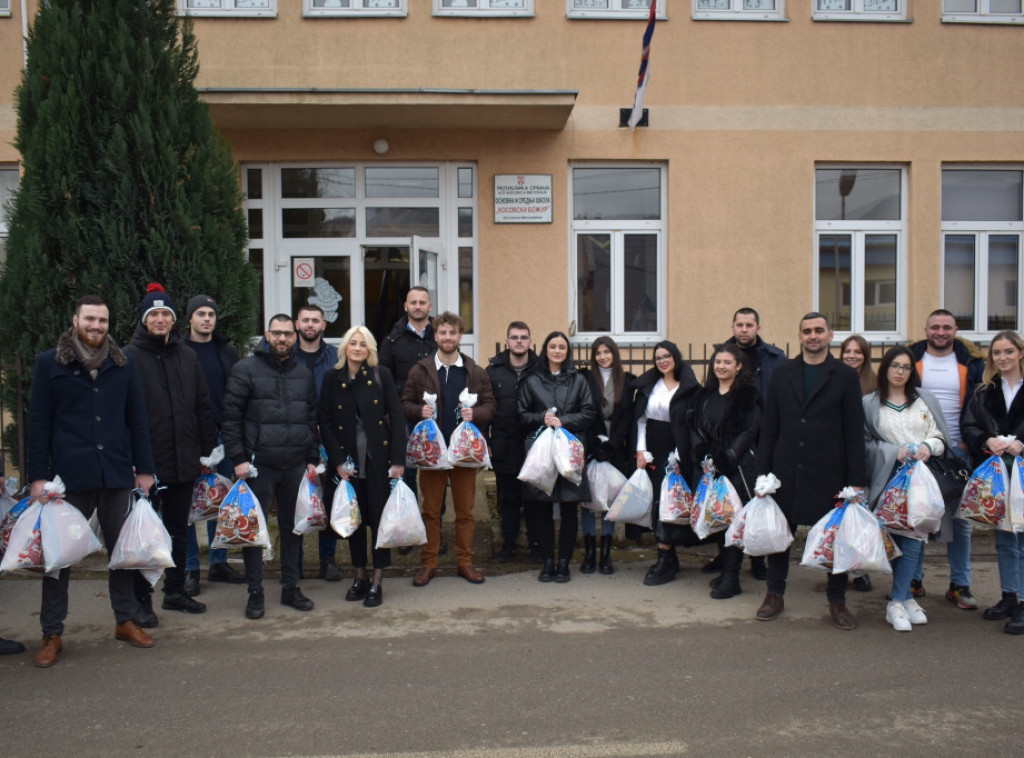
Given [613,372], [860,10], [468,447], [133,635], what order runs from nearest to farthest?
[133,635]
[468,447]
[613,372]
[860,10]

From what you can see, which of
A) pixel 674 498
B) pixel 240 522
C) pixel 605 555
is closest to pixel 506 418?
pixel 605 555

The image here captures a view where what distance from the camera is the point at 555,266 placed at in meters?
10.9

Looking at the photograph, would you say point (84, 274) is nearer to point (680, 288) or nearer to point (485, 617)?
point (485, 617)

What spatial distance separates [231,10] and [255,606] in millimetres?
7414

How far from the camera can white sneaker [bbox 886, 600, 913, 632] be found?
18.1ft

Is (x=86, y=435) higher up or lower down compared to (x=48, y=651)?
higher up

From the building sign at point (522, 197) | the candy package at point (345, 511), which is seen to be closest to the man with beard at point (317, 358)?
the candy package at point (345, 511)

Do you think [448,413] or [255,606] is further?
[448,413]

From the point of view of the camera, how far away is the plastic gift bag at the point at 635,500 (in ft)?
21.6

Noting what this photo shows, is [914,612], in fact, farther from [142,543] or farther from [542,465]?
[142,543]

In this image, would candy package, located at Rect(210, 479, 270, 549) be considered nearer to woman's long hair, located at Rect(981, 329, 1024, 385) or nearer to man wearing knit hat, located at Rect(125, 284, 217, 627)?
man wearing knit hat, located at Rect(125, 284, 217, 627)

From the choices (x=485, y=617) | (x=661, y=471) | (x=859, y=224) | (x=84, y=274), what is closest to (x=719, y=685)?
(x=485, y=617)

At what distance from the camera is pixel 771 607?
579 centimetres

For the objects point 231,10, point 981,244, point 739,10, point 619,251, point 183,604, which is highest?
point 739,10
